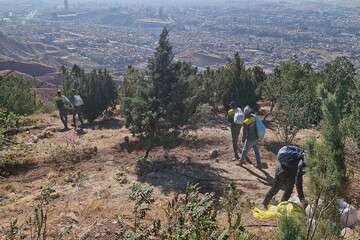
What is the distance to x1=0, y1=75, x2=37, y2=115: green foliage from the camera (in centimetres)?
1875

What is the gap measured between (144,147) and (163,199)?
423 centimetres

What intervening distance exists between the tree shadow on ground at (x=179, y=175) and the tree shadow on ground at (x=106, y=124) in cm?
541

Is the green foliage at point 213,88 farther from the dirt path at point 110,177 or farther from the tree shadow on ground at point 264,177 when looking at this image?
the tree shadow on ground at point 264,177

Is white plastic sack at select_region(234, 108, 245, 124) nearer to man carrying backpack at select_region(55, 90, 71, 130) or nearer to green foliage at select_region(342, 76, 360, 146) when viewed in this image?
green foliage at select_region(342, 76, 360, 146)

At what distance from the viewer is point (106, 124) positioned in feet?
60.1

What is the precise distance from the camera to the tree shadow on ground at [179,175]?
10820 millimetres

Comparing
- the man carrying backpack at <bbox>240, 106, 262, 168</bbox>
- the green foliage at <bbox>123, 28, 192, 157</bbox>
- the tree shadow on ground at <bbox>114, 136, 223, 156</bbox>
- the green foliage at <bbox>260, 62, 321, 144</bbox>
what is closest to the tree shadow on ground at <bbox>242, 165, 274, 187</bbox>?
the man carrying backpack at <bbox>240, 106, 262, 168</bbox>

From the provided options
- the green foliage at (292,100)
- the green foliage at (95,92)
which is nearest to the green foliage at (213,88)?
the green foliage at (292,100)

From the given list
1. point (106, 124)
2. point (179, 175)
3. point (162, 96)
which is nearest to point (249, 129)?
point (179, 175)

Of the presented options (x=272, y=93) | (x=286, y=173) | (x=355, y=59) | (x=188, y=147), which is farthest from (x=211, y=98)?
(x=355, y=59)

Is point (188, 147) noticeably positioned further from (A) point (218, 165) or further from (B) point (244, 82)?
(B) point (244, 82)

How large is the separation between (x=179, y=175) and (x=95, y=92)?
837cm

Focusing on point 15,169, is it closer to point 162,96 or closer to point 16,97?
point 162,96

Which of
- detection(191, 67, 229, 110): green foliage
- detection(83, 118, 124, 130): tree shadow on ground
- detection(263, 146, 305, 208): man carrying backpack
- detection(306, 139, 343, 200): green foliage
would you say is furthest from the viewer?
detection(191, 67, 229, 110): green foliage
